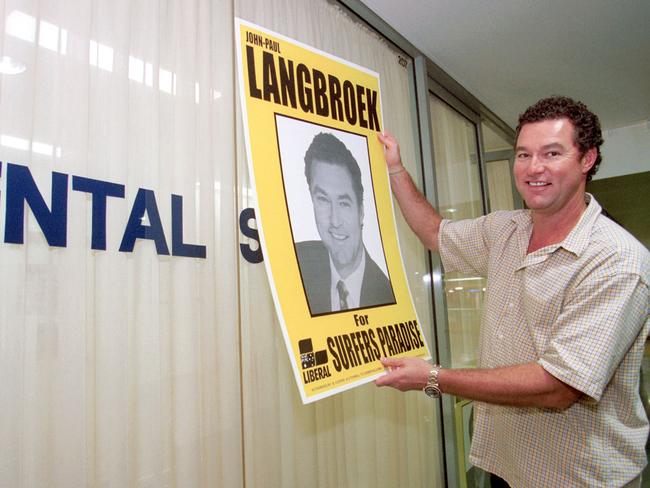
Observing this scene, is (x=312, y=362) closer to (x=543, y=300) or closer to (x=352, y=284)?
(x=352, y=284)

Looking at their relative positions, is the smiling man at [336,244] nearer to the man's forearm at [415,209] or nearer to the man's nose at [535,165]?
the man's forearm at [415,209]

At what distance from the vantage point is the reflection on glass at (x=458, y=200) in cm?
229

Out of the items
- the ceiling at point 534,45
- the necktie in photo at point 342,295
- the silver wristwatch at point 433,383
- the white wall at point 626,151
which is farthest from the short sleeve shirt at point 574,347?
the white wall at point 626,151

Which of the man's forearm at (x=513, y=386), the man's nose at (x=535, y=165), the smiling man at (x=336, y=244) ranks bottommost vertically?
the man's forearm at (x=513, y=386)

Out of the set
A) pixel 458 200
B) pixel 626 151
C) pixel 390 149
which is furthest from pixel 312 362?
pixel 626 151

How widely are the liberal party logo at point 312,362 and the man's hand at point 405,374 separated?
163 millimetres

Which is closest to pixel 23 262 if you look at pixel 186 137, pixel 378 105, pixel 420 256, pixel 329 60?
pixel 186 137

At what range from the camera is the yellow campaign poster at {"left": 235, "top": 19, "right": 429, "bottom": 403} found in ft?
3.06

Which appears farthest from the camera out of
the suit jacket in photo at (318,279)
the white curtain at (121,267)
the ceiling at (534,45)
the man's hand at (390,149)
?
the ceiling at (534,45)

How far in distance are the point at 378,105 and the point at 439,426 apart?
144 cm

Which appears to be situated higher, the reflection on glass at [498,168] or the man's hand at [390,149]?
the reflection on glass at [498,168]

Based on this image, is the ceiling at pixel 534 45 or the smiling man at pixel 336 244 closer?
the smiling man at pixel 336 244

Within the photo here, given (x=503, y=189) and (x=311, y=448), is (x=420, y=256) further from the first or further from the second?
(x=503, y=189)

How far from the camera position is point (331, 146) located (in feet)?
3.70
